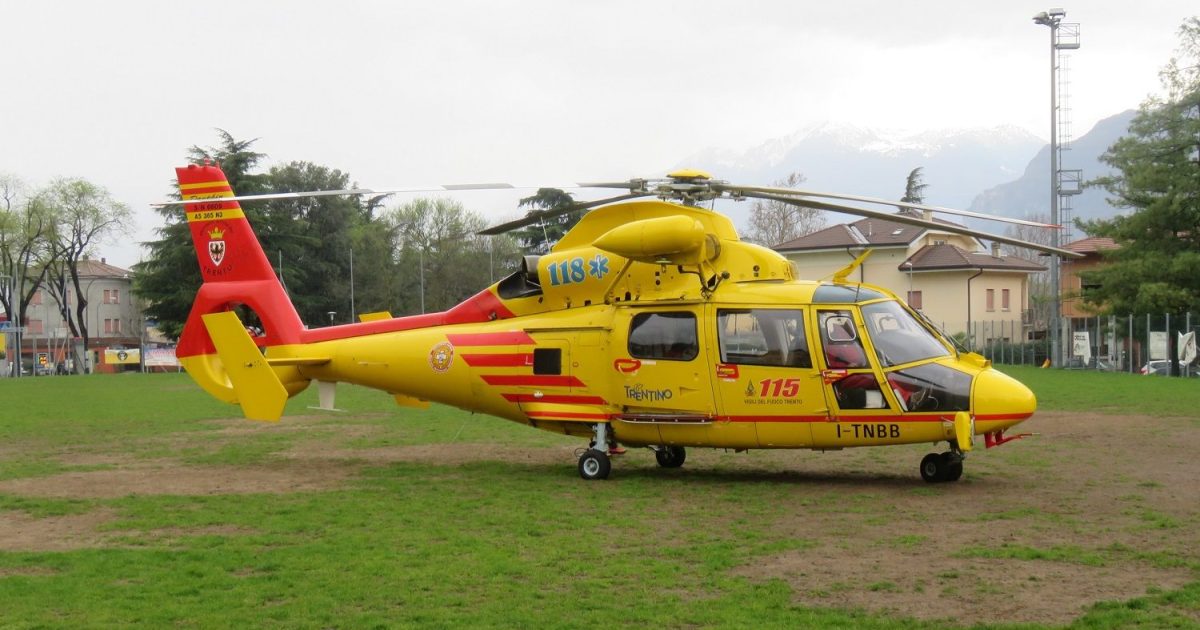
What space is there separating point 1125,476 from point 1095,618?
24.4 feet

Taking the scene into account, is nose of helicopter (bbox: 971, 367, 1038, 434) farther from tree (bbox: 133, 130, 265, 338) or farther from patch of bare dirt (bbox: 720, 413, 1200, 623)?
tree (bbox: 133, 130, 265, 338)

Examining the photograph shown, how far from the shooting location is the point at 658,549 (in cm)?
959

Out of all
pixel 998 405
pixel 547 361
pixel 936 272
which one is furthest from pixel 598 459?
pixel 936 272

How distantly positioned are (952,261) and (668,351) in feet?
179

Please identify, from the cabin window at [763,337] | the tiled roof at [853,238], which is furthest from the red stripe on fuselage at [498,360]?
the tiled roof at [853,238]

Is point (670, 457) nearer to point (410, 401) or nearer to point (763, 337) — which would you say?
point (763, 337)

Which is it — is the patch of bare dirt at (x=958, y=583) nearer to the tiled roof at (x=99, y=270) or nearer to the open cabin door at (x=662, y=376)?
the open cabin door at (x=662, y=376)

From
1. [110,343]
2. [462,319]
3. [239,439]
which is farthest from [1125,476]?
[110,343]

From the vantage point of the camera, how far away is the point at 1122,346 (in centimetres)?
4456

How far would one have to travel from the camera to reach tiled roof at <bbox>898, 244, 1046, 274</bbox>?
2537 inches

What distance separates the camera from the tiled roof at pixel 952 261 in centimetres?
6444

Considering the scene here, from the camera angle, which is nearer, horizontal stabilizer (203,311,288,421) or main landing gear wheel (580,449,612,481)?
main landing gear wheel (580,449,612,481)

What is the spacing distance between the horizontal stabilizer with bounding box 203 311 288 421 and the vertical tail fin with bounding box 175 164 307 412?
866 millimetres

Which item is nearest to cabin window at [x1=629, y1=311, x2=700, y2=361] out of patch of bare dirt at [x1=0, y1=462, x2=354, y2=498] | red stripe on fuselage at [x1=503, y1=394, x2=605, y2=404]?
red stripe on fuselage at [x1=503, y1=394, x2=605, y2=404]
